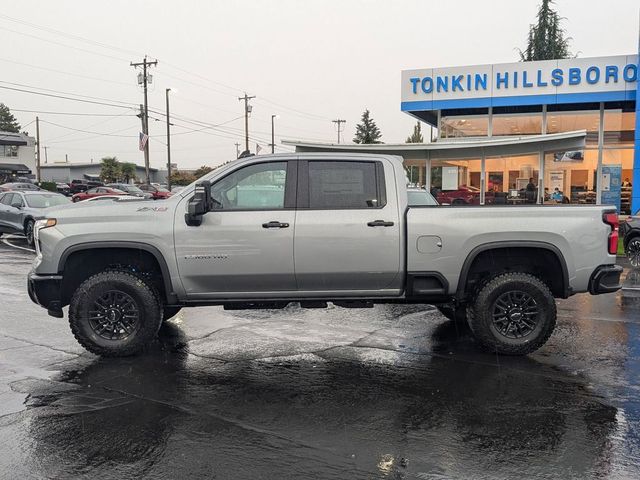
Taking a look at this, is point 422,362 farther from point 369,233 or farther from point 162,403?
point 162,403

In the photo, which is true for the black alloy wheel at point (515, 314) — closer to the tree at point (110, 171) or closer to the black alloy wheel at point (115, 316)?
the black alloy wheel at point (115, 316)

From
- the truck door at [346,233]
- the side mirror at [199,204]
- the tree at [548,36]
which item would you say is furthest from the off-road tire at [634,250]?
the tree at [548,36]

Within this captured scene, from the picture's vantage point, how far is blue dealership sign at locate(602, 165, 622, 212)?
80.6 feet

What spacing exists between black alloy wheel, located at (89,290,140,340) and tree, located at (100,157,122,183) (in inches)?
2856

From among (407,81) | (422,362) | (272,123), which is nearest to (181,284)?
(422,362)

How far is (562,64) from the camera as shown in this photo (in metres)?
23.6

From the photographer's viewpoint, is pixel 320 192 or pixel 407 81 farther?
pixel 407 81

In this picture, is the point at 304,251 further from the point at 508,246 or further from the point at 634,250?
the point at 634,250

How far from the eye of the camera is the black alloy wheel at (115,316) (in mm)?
5836

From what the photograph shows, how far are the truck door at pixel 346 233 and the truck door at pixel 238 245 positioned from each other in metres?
0.16

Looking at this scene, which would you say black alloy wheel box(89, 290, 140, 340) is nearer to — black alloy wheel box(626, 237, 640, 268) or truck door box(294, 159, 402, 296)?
truck door box(294, 159, 402, 296)

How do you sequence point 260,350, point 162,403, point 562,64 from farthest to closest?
point 562,64 → point 260,350 → point 162,403

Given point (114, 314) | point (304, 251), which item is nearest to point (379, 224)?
point (304, 251)

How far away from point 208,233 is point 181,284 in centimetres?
60
